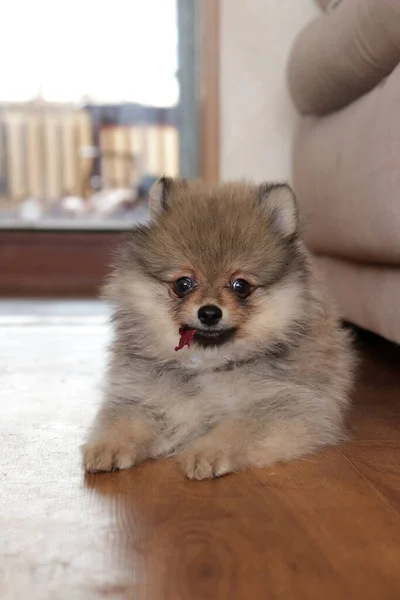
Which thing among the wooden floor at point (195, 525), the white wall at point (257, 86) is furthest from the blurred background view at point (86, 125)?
the wooden floor at point (195, 525)

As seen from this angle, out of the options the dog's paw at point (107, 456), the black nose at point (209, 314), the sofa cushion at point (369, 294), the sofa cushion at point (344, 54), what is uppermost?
the sofa cushion at point (344, 54)

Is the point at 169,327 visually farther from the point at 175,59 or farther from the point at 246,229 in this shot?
the point at 175,59

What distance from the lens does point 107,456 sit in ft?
5.67

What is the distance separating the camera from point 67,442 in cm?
198

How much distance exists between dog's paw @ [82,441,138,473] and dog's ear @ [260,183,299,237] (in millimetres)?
698

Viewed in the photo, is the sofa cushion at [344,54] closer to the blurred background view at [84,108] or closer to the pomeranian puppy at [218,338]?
the pomeranian puppy at [218,338]

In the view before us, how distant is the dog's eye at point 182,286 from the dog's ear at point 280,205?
0.29m

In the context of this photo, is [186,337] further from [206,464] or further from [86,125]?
[86,125]

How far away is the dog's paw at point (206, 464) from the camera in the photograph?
1.67 meters

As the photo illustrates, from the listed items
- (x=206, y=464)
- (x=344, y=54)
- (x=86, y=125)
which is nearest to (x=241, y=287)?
(x=206, y=464)

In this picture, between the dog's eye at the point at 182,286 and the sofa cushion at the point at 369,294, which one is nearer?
the dog's eye at the point at 182,286

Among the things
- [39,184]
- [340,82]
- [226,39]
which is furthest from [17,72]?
[340,82]

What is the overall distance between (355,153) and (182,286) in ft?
3.55

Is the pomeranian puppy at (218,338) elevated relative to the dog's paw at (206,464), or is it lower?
elevated
